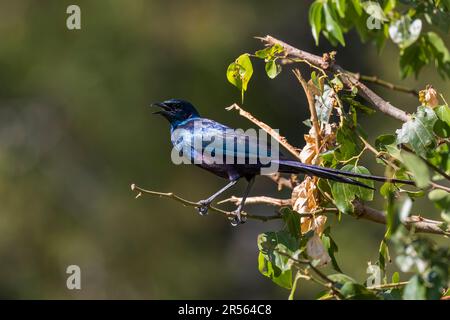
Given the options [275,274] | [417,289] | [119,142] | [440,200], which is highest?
[119,142]

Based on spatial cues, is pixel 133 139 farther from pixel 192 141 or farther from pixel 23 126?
pixel 192 141

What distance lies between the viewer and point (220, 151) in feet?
16.7

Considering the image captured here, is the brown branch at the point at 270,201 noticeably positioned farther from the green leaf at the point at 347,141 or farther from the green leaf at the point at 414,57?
the green leaf at the point at 414,57

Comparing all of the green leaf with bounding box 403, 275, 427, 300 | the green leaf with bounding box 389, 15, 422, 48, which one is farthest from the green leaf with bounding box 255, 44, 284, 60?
the green leaf with bounding box 403, 275, 427, 300

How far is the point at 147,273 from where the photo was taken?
538 inches

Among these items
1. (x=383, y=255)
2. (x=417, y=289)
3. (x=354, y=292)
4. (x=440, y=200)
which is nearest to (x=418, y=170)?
(x=440, y=200)

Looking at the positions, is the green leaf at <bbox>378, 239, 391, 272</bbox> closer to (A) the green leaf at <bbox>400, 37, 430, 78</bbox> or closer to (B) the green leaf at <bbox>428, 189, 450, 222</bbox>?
(A) the green leaf at <bbox>400, 37, 430, 78</bbox>

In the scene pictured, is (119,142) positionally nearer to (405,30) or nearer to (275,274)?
(275,274)

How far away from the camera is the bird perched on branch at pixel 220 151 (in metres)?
4.72

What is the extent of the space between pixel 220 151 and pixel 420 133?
1755 millimetres

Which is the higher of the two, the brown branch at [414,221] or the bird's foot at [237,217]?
the bird's foot at [237,217]

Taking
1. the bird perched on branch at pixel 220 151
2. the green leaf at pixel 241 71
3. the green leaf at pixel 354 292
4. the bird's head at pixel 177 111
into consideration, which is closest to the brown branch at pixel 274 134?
the bird perched on branch at pixel 220 151

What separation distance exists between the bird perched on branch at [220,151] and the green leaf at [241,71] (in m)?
0.50

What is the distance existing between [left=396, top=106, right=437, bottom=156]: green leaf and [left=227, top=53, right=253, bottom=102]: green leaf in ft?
2.87
